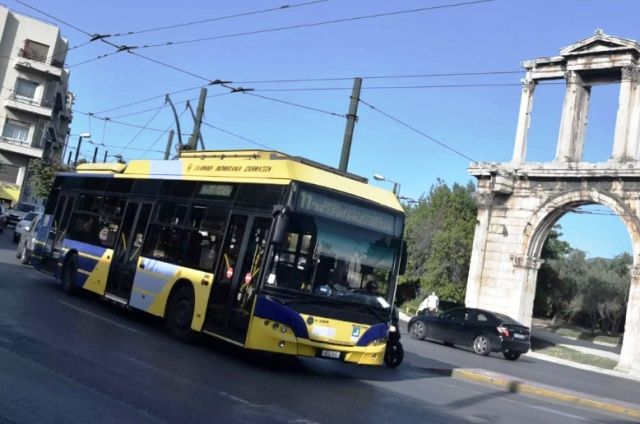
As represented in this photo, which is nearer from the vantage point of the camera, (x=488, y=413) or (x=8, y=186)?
(x=488, y=413)

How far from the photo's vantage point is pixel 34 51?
2260 inches

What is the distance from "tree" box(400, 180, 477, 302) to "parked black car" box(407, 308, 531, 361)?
49.5ft

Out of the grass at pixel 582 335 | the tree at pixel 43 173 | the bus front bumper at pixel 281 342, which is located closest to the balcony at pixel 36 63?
the tree at pixel 43 173

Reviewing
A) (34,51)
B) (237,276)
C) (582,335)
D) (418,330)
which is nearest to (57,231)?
(237,276)

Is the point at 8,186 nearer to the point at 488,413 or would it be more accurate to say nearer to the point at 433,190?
the point at 433,190

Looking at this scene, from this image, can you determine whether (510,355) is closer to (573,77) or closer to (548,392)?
(548,392)

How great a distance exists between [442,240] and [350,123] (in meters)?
22.7

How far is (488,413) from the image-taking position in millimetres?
9695

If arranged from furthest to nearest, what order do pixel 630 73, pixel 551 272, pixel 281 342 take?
pixel 551 272
pixel 630 73
pixel 281 342

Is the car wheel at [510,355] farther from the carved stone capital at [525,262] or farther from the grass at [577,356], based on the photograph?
the carved stone capital at [525,262]

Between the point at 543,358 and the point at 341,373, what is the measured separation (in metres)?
19.4

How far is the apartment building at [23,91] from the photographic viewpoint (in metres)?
56.5

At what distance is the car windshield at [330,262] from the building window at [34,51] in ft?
179

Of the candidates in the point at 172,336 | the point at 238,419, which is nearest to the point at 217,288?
the point at 172,336
